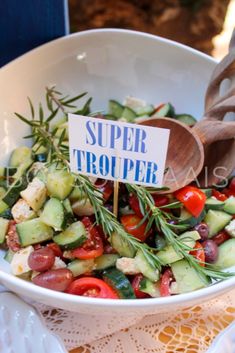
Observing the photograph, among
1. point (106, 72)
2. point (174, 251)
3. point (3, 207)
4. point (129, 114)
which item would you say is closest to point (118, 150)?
point (174, 251)

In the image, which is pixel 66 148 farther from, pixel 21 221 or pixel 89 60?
pixel 89 60

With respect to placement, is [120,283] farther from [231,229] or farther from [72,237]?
[231,229]

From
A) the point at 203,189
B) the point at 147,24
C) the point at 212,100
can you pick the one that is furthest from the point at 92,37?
the point at 147,24

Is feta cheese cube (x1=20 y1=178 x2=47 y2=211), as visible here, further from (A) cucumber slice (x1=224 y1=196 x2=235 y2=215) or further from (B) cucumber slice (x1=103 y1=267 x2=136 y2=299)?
(A) cucumber slice (x1=224 y1=196 x2=235 y2=215)

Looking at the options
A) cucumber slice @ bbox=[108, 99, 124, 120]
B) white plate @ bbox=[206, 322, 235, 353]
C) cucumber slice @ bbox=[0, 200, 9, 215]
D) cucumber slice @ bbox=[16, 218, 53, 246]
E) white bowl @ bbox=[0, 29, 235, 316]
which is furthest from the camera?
cucumber slice @ bbox=[108, 99, 124, 120]

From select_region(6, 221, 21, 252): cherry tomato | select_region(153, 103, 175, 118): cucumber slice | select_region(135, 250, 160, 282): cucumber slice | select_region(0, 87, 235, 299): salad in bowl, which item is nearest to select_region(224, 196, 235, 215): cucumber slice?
select_region(0, 87, 235, 299): salad in bowl

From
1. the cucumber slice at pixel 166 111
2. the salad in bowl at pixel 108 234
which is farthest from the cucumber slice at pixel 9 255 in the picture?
the cucumber slice at pixel 166 111
